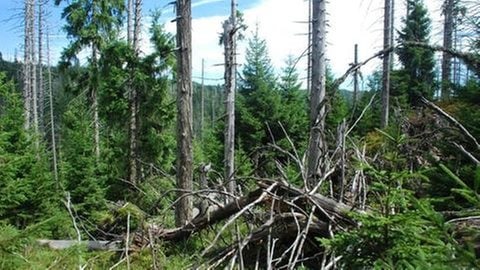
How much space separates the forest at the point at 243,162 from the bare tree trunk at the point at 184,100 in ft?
0.08

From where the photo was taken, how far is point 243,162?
500cm

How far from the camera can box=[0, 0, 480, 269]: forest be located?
2.57 m

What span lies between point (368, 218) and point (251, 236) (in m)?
1.33

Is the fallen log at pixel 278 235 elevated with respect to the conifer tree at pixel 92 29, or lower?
lower

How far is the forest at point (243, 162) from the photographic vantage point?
2568 mm

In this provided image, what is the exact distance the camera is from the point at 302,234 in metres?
3.05

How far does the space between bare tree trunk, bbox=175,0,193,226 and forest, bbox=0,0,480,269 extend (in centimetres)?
3

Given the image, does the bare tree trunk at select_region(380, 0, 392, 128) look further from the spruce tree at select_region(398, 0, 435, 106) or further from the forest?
the spruce tree at select_region(398, 0, 435, 106)

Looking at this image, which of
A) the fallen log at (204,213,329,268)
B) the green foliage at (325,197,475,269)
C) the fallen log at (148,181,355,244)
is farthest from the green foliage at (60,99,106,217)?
the green foliage at (325,197,475,269)

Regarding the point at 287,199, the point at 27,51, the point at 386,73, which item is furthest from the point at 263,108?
the point at 287,199

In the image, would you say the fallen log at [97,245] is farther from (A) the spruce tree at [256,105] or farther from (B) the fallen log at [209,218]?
(A) the spruce tree at [256,105]

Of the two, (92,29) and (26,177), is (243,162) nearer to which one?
(26,177)

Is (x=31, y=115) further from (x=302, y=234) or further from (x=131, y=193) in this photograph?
(x=302, y=234)

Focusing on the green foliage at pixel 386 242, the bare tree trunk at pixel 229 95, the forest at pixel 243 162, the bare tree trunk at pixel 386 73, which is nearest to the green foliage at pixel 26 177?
the forest at pixel 243 162
